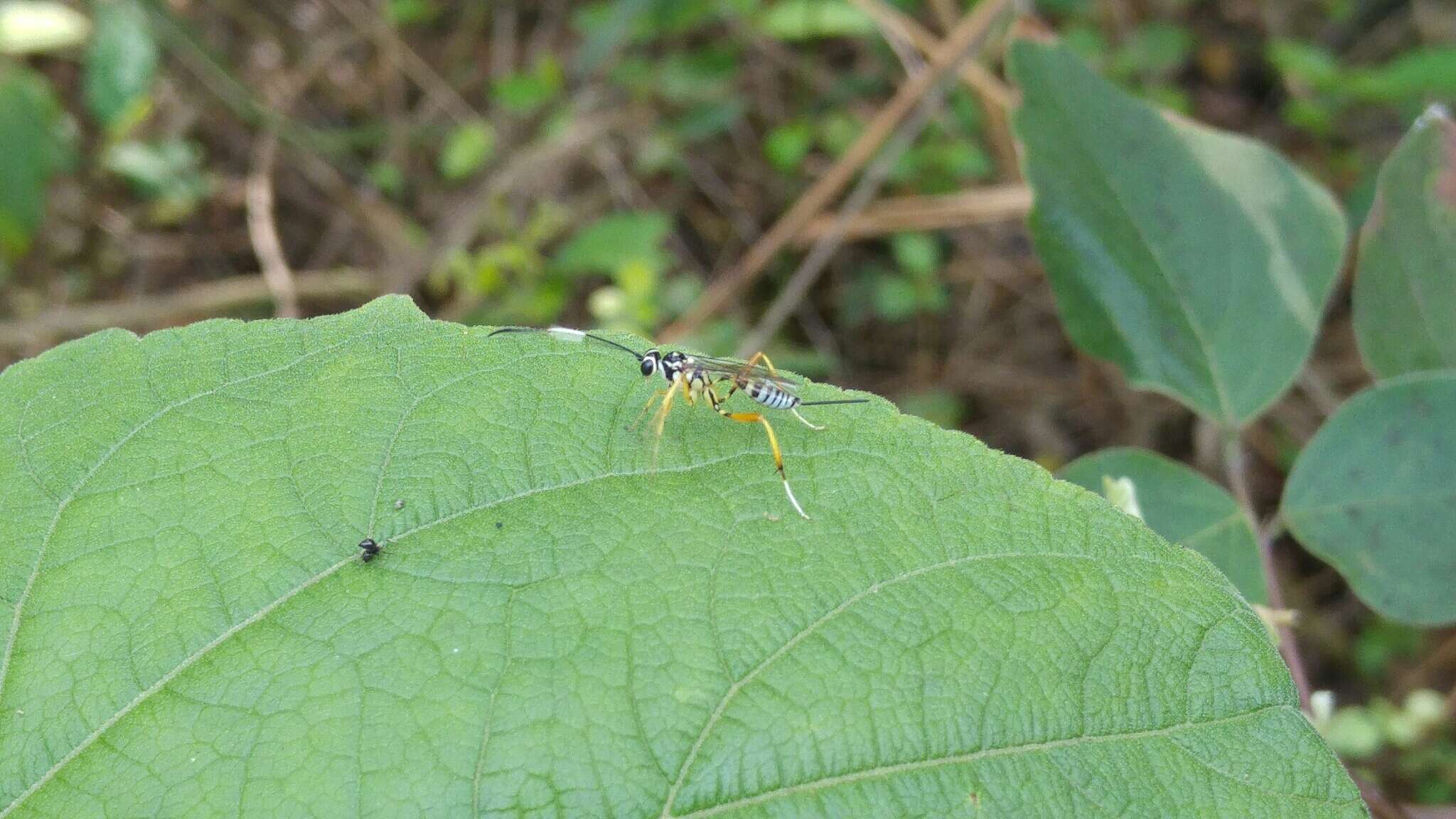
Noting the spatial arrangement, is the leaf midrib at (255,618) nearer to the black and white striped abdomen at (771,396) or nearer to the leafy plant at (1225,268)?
the black and white striped abdomen at (771,396)

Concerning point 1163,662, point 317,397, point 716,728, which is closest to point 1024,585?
point 1163,662

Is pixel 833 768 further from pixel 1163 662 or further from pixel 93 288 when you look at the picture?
pixel 93 288

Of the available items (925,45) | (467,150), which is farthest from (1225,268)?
(467,150)

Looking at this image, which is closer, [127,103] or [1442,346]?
[1442,346]

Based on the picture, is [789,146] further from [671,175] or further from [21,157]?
[21,157]

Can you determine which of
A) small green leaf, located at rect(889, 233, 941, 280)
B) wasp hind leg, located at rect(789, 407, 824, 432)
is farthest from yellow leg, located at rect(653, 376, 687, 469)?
small green leaf, located at rect(889, 233, 941, 280)

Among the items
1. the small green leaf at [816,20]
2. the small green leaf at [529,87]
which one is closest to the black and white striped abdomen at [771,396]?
the small green leaf at [816,20]

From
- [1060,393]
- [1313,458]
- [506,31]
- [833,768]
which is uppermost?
[506,31]
